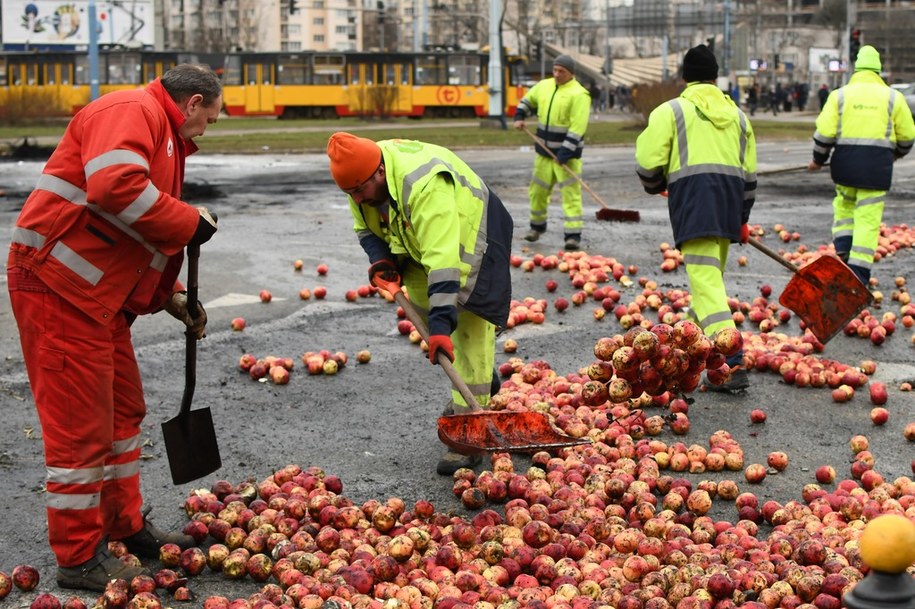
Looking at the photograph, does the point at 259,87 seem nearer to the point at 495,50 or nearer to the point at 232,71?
the point at 232,71

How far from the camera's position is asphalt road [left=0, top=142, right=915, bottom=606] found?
6.04 m

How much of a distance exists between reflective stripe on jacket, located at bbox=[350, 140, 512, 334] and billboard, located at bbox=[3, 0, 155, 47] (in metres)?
76.4

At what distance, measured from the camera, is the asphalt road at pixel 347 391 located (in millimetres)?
6043

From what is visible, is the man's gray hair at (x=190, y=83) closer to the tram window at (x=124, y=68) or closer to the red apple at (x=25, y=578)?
the red apple at (x=25, y=578)

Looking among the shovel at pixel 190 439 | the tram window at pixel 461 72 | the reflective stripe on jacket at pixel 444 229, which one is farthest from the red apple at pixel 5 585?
the tram window at pixel 461 72

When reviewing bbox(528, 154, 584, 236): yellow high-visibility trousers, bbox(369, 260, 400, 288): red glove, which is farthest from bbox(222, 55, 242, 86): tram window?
bbox(369, 260, 400, 288): red glove

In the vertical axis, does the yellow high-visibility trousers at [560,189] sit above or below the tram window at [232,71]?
below

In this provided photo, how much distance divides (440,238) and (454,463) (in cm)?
129

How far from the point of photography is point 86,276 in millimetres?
4707

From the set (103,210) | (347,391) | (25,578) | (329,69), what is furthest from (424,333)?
(329,69)

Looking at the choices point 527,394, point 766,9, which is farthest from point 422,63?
point 766,9

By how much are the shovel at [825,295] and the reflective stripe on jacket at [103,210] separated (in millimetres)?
4438

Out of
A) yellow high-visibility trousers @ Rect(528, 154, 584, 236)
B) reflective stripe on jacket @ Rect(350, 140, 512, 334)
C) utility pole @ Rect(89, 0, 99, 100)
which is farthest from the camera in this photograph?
utility pole @ Rect(89, 0, 99, 100)

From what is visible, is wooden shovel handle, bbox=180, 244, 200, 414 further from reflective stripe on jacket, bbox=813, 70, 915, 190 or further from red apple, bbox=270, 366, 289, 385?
reflective stripe on jacket, bbox=813, 70, 915, 190
